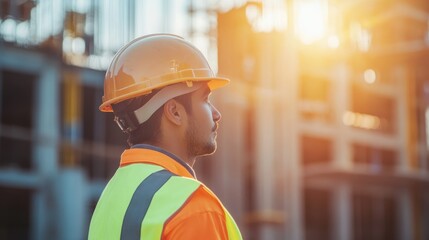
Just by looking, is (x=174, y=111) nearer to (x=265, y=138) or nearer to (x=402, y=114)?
(x=265, y=138)

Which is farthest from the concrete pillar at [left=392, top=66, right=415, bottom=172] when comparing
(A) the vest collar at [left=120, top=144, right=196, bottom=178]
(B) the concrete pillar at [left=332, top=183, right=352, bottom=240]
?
(A) the vest collar at [left=120, top=144, right=196, bottom=178]

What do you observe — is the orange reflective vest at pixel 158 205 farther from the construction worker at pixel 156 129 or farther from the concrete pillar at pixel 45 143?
the concrete pillar at pixel 45 143

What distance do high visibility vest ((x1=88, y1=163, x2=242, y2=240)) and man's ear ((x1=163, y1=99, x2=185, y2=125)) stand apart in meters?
0.19

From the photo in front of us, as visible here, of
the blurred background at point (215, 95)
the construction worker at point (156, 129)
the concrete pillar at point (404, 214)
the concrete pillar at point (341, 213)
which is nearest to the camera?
the construction worker at point (156, 129)

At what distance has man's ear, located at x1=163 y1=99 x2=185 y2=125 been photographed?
2400mm

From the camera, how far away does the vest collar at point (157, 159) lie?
227cm

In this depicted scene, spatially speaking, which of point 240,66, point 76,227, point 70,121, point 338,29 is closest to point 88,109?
point 70,121

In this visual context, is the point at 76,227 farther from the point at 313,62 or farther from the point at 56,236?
the point at 313,62

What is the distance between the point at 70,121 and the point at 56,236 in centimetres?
288

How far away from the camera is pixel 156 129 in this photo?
94.8 inches

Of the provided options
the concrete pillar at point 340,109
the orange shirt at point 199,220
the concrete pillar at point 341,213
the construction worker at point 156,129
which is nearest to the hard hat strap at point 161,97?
the construction worker at point 156,129

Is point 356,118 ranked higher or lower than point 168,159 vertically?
higher

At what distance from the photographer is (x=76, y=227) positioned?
19.3 m

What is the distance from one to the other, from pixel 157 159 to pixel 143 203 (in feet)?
0.63
